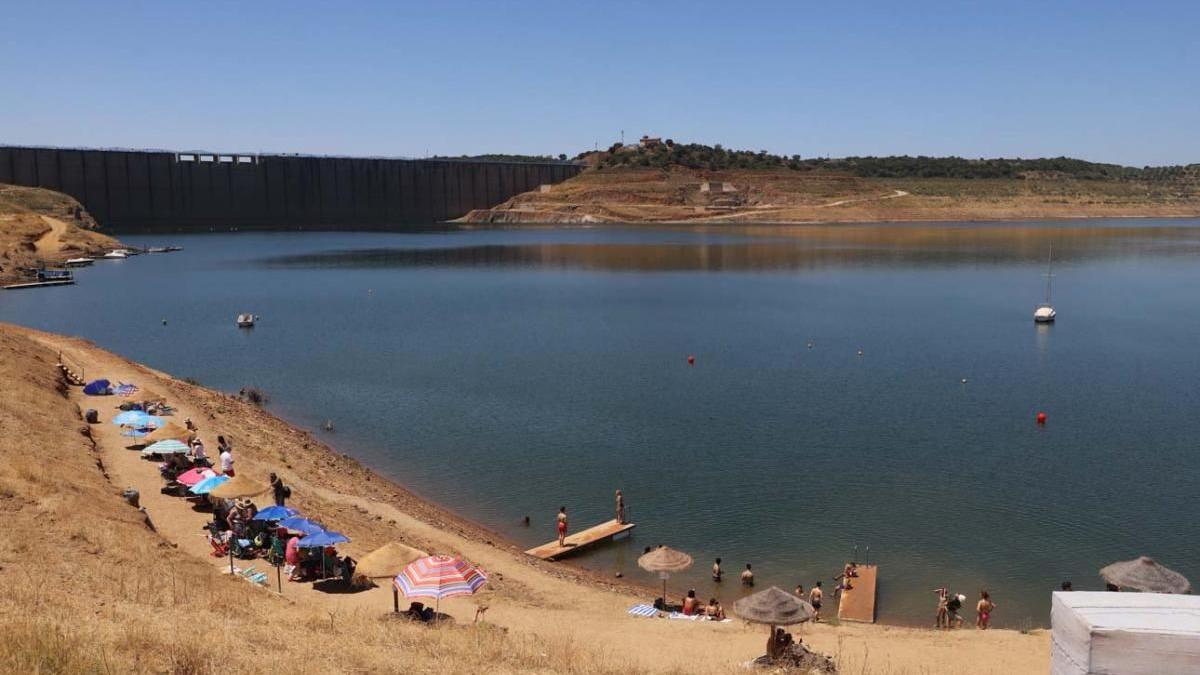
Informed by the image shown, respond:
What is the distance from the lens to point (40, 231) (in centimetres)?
12000

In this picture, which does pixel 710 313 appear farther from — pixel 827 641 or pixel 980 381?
Result: pixel 827 641

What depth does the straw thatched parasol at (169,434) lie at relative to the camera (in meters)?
28.7

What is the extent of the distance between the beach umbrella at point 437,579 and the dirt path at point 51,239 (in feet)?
372

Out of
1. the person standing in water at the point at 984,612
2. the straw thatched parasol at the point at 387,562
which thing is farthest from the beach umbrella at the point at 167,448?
the person standing in water at the point at 984,612

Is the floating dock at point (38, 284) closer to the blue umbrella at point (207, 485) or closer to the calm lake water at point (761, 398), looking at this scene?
the calm lake water at point (761, 398)

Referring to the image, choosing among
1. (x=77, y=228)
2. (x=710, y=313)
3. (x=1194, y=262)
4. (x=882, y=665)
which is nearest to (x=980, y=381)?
(x=710, y=313)

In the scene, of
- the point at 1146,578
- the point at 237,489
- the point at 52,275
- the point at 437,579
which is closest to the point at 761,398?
the point at 1146,578

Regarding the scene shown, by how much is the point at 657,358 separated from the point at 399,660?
4423 cm

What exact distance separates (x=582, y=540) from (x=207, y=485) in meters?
9.66

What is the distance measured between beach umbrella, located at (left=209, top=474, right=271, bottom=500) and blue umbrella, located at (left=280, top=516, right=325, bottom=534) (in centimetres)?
194

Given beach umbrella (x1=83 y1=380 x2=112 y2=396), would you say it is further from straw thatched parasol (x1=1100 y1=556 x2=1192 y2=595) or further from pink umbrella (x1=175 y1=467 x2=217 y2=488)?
straw thatched parasol (x1=1100 y1=556 x2=1192 y2=595)

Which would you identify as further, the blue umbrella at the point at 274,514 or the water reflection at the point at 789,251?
the water reflection at the point at 789,251

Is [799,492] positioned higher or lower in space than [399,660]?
lower

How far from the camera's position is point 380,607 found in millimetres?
18828
